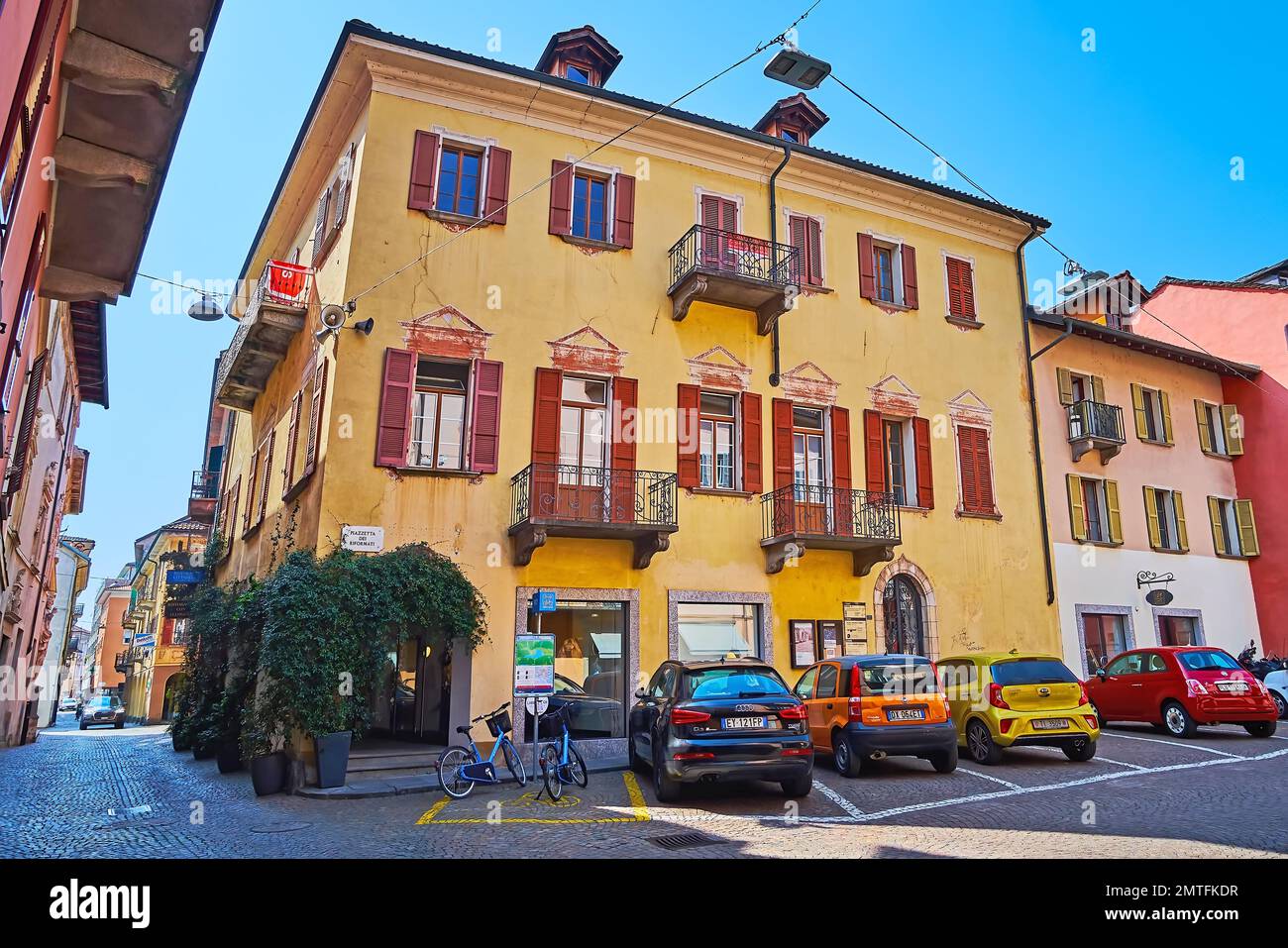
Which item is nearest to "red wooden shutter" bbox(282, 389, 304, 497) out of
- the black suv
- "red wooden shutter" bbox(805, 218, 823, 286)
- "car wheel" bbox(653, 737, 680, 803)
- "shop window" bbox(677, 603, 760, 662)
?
"shop window" bbox(677, 603, 760, 662)

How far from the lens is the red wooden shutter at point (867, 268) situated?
1855 centimetres

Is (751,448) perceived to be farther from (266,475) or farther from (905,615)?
(266,475)

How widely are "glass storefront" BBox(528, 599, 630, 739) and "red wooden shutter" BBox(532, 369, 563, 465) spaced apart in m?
2.51

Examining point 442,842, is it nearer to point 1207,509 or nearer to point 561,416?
point 561,416

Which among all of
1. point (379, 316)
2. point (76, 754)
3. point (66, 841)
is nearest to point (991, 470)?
point (379, 316)

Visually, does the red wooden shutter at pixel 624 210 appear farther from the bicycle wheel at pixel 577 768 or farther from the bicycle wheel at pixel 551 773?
the bicycle wheel at pixel 551 773

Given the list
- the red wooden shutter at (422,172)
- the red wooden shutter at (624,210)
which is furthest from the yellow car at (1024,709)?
the red wooden shutter at (422,172)

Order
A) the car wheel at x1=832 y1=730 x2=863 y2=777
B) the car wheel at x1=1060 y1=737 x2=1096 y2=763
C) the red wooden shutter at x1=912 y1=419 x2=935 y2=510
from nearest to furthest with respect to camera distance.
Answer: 1. the car wheel at x1=832 y1=730 x2=863 y2=777
2. the car wheel at x1=1060 y1=737 x2=1096 y2=763
3. the red wooden shutter at x1=912 y1=419 x2=935 y2=510

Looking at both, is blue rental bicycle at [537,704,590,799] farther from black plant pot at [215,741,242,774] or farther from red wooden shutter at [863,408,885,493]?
red wooden shutter at [863,408,885,493]

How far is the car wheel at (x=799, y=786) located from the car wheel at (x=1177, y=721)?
8.74 m

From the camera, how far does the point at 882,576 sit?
1694 centimetres

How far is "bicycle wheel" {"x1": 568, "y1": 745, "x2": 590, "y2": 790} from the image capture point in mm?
10781

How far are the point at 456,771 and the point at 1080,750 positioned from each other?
29.0ft

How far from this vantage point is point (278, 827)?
8.75m
